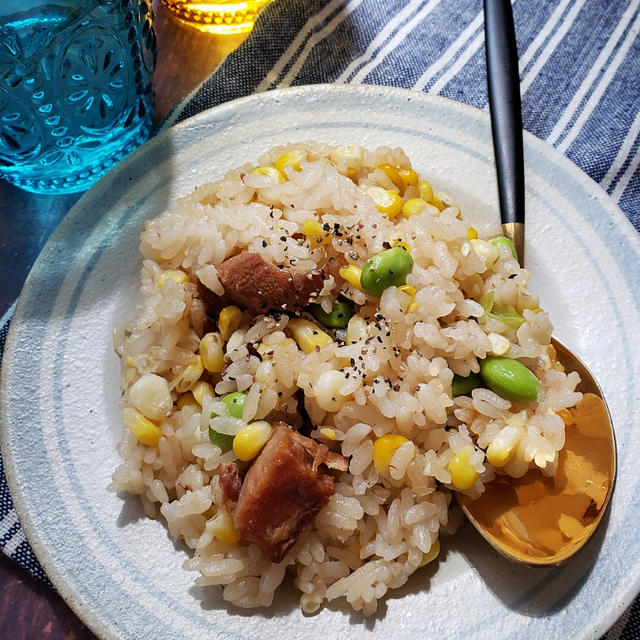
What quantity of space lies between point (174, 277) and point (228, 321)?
27cm

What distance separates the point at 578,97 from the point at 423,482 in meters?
2.33

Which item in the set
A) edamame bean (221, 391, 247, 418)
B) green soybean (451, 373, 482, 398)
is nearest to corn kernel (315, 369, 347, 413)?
edamame bean (221, 391, 247, 418)

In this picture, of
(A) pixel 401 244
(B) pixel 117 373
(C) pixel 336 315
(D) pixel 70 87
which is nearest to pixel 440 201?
(A) pixel 401 244

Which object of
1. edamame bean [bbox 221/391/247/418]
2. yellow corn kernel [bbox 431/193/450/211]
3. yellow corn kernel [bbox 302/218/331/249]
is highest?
yellow corn kernel [bbox 431/193/450/211]

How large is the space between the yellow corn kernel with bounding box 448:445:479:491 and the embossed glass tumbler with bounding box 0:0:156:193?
79.6 inches

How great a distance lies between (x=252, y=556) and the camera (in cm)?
229

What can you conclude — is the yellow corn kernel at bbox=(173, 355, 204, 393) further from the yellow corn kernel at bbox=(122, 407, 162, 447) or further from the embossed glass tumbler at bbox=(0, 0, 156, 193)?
the embossed glass tumbler at bbox=(0, 0, 156, 193)

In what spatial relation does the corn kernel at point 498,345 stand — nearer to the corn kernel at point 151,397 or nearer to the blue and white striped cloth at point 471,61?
the corn kernel at point 151,397

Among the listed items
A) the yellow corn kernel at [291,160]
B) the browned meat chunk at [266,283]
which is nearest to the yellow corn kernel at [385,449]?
the browned meat chunk at [266,283]

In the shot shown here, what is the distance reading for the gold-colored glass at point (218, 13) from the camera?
3.70 m

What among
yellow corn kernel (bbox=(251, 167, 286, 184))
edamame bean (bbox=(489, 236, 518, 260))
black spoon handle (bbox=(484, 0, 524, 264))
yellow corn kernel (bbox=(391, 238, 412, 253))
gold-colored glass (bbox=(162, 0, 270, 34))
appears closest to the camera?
yellow corn kernel (bbox=(391, 238, 412, 253))

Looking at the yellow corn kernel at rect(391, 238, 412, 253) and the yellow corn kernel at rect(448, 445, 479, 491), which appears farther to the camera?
the yellow corn kernel at rect(391, 238, 412, 253)

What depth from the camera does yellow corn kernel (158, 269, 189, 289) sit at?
8.48 feet

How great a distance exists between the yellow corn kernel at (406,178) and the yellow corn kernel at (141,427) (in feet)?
4.36
